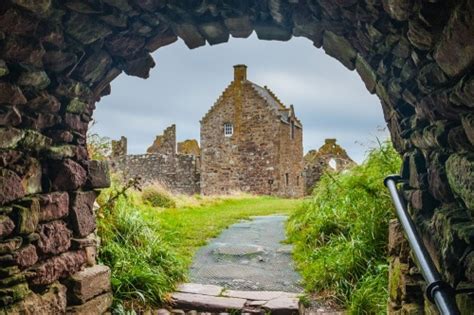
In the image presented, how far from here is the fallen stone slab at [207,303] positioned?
4.50 metres

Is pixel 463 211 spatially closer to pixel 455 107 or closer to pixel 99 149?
pixel 455 107

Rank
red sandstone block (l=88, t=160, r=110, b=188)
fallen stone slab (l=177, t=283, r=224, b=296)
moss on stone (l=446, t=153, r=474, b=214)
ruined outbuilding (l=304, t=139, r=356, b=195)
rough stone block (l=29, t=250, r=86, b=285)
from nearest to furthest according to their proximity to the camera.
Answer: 1. moss on stone (l=446, t=153, r=474, b=214)
2. rough stone block (l=29, t=250, r=86, b=285)
3. red sandstone block (l=88, t=160, r=110, b=188)
4. fallen stone slab (l=177, t=283, r=224, b=296)
5. ruined outbuilding (l=304, t=139, r=356, b=195)

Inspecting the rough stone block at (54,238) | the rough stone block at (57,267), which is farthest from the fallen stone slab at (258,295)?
the rough stone block at (54,238)

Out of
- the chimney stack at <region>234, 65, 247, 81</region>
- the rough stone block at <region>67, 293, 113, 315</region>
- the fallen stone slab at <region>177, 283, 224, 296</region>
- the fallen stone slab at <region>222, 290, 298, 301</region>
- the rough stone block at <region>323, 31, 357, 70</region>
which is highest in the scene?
the chimney stack at <region>234, 65, 247, 81</region>

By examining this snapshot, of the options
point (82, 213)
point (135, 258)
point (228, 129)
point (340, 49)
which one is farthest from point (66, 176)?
point (228, 129)

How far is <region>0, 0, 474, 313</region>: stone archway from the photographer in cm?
205

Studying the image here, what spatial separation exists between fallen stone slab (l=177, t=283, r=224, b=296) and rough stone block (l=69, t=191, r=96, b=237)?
140 centimetres

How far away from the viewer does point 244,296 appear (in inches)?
189

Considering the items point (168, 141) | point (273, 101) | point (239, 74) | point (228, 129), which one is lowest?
point (168, 141)

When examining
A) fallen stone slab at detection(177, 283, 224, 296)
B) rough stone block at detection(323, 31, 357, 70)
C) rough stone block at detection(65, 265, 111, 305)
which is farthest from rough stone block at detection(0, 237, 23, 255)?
rough stone block at detection(323, 31, 357, 70)

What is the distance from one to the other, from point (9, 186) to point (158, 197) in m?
10.3

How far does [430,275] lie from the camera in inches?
83.7

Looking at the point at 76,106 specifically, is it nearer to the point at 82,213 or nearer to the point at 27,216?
the point at 82,213

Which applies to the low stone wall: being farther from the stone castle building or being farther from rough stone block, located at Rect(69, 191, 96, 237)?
rough stone block, located at Rect(69, 191, 96, 237)
